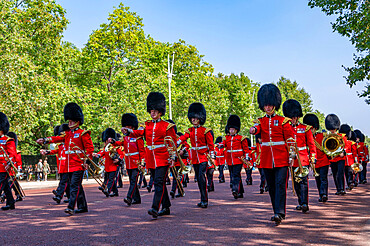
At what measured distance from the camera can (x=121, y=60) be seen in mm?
31594

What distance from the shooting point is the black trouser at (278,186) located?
703 cm

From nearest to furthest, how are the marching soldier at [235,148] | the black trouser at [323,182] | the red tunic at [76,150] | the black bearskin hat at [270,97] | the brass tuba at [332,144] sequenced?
the black bearskin hat at [270,97] < the red tunic at [76,150] < the black trouser at [323,182] < the brass tuba at [332,144] < the marching soldier at [235,148]

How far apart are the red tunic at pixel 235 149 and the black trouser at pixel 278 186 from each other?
16.5 ft

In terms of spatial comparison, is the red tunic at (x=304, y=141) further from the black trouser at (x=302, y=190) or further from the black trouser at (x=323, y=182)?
the black trouser at (x=323, y=182)

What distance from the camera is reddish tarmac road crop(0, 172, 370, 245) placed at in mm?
5918

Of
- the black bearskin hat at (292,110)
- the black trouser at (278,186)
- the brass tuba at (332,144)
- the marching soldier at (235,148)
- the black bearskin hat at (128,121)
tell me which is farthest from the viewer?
the marching soldier at (235,148)

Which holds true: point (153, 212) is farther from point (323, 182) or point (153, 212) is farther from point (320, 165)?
point (320, 165)

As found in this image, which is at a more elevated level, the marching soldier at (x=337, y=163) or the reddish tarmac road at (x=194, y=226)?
the marching soldier at (x=337, y=163)

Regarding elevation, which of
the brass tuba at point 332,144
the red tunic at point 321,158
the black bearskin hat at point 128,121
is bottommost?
the red tunic at point 321,158

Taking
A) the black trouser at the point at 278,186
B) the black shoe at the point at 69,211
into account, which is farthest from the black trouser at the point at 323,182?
the black shoe at the point at 69,211

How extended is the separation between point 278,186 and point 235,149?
5786mm

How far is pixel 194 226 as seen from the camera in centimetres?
697

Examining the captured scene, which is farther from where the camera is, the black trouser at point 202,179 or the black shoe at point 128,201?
the black shoe at point 128,201

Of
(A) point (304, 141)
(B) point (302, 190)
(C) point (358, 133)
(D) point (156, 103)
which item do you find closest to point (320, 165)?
(A) point (304, 141)
